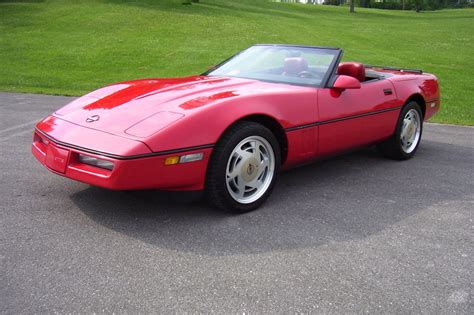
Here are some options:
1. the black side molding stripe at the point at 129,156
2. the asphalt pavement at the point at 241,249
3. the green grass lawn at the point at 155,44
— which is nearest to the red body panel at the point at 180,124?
the black side molding stripe at the point at 129,156

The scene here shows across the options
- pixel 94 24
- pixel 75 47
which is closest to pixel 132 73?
pixel 75 47

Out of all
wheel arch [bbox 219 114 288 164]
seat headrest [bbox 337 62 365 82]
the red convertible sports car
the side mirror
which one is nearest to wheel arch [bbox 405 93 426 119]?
the red convertible sports car

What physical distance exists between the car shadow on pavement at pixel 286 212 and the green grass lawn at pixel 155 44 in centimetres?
429

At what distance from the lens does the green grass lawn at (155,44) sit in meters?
12.4

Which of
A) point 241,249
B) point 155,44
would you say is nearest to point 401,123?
point 241,249

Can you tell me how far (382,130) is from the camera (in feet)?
15.1

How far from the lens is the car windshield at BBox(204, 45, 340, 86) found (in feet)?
13.5

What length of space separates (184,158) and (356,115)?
1.91 m

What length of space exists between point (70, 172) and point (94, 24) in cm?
2039

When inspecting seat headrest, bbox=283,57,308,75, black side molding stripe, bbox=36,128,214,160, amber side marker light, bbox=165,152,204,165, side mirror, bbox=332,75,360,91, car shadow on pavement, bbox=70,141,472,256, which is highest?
seat headrest, bbox=283,57,308,75

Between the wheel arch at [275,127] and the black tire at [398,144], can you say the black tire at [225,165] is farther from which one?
the black tire at [398,144]

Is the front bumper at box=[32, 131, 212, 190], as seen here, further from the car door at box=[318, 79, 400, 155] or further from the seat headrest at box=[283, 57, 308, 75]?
the seat headrest at box=[283, 57, 308, 75]

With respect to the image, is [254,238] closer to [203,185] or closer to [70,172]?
[203,185]

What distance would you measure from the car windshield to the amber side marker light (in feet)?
4.46
